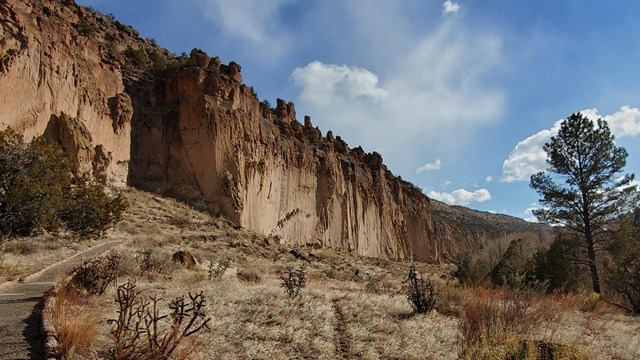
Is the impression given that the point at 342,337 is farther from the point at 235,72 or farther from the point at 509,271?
the point at 235,72

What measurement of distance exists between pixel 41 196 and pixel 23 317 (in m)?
5.18

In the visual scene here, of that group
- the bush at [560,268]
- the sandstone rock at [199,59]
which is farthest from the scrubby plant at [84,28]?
the bush at [560,268]

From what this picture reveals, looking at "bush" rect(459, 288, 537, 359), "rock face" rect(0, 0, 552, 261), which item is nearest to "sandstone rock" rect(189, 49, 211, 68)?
"rock face" rect(0, 0, 552, 261)

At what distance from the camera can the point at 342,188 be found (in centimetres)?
5109

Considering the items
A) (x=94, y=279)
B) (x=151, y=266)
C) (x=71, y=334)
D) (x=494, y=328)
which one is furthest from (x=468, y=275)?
(x=71, y=334)

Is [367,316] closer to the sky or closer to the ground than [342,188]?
closer to the ground

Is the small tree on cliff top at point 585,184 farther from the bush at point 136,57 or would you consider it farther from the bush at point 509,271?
the bush at point 136,57

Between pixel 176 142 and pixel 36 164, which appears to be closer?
pixel 36 164

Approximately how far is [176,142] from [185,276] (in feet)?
73.5

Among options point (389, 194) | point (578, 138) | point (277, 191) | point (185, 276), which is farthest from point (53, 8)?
point (389, 194)

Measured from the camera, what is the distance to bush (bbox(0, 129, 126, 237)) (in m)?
10.5

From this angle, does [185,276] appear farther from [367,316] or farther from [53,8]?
[53,8]

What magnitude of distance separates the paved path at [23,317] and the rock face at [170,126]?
12.0 m

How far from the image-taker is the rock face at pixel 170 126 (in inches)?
908
